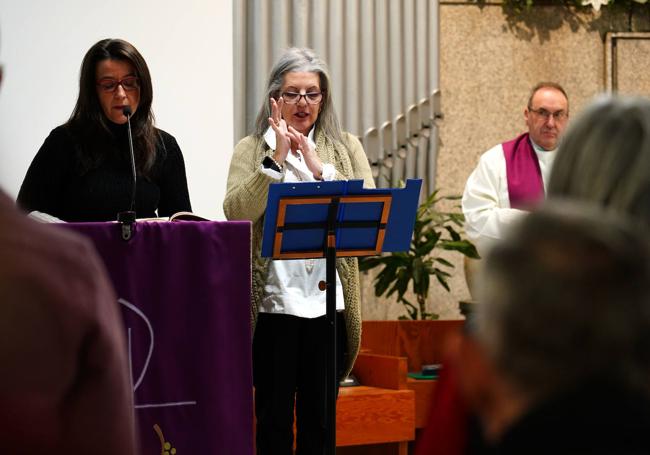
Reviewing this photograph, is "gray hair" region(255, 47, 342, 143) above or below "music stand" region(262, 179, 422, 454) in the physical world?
above

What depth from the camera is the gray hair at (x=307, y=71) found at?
376 centimetres

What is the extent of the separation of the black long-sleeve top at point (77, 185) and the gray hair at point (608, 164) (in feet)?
7.74

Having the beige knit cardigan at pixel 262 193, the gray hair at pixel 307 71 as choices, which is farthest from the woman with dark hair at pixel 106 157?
the gray hair at pixel 307 71

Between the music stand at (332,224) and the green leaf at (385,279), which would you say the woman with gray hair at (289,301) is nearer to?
the music stand at (332,224)

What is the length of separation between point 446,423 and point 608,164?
313 mm

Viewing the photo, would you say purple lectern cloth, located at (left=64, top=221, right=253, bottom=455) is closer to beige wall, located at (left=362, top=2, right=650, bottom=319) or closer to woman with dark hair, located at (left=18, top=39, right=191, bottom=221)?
woman with dark hair, located at (left=18, top=39, right=191, bottom=221)

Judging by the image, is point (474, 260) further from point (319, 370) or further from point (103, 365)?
point (103, 365)

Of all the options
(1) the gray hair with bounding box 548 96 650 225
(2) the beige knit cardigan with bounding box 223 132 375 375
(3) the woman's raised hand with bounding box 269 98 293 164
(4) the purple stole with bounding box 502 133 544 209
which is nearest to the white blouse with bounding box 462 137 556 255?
(4) the purple stole with bounding box 502 133 544 209

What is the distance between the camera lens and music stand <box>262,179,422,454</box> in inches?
127

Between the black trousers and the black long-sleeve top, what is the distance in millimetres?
570

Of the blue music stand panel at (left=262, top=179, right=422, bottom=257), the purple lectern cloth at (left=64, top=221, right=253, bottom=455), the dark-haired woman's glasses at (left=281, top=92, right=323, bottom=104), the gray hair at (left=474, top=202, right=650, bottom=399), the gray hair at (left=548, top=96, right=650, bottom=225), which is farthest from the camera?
the dark-haired woman's glasses at (left=281, top=92, right=323, bottom=104)

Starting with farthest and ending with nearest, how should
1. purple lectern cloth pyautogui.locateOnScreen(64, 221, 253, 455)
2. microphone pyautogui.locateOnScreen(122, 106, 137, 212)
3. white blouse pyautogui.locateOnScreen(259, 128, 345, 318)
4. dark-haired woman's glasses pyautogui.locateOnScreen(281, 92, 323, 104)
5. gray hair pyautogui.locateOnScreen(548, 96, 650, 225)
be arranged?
1. dark-haired woman's glasses pyautogui.locateOnScreen(281, 92, 323, 104)
2. white blouse pyautogui.locateOnScreen(259, 128, 345, 318)
3. microphone pyautogui.locateOnScreen(122, 106, 137, 212)
4. purple lectern cloth pyautogui.locateOnScreen(64, 221, 253, 455)
5. gray hair pyautogui.locateOnScreen(548, 96, 650, 225)

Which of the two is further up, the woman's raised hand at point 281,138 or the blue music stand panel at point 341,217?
the woman's raised hand at point 281,138

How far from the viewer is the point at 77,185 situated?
3.25 meters
